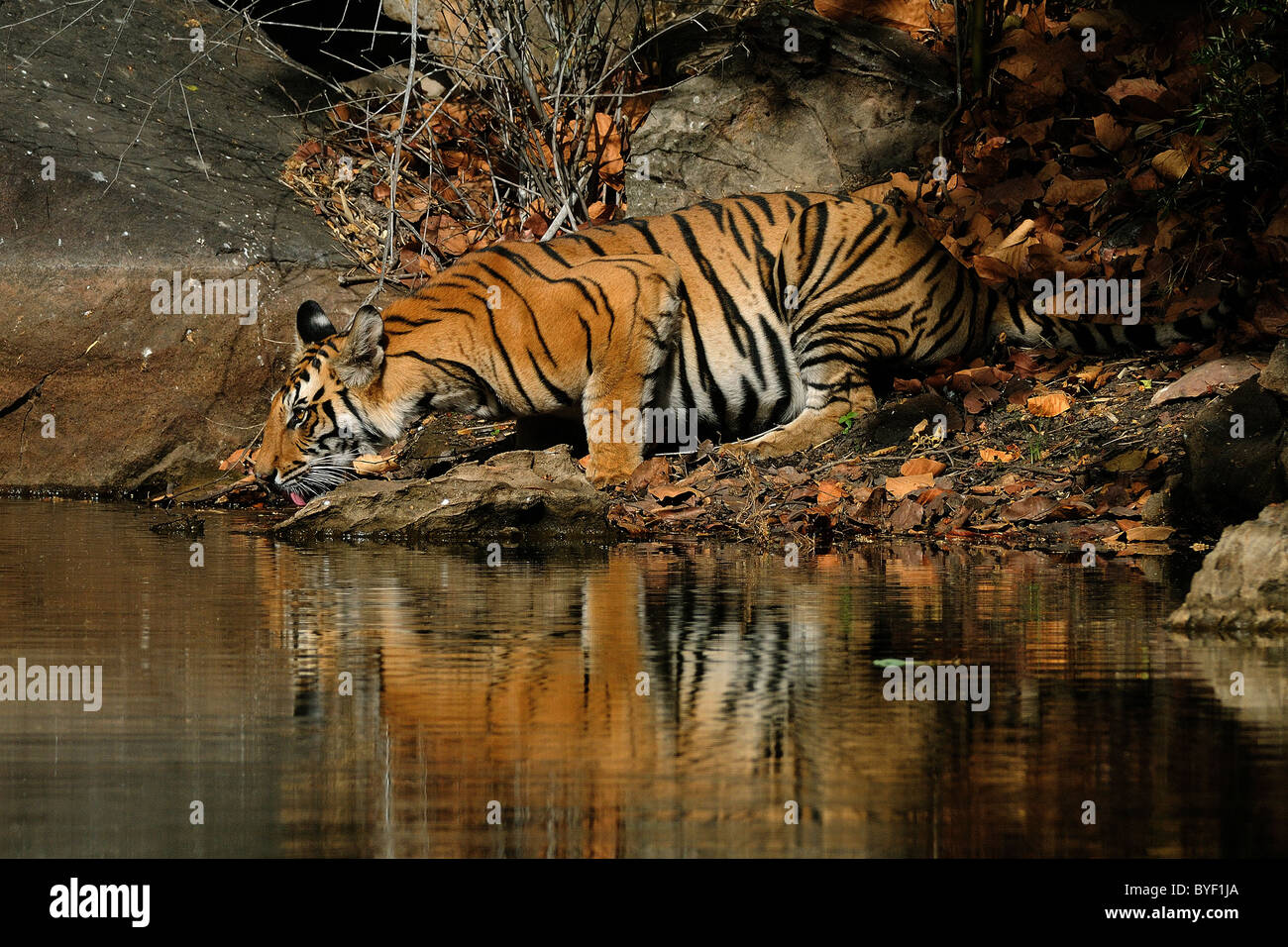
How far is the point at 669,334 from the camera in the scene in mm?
8242

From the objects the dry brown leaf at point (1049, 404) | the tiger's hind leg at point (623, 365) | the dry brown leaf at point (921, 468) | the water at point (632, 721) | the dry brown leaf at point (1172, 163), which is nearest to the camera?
the water at point (632, 721)

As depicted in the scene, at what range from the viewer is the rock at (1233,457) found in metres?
6.09

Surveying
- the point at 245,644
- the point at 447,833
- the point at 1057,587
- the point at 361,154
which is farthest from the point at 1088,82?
the point at 447,833

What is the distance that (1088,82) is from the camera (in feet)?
34.0

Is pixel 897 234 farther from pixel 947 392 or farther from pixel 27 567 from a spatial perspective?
pixel 27 567

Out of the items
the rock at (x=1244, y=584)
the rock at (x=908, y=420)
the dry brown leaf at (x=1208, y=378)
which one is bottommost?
the rock at (x=1244, y=584)

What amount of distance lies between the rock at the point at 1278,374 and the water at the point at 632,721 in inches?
46.0

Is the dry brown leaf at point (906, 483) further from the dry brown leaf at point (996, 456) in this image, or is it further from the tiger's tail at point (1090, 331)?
the tiger's tail at point (1090, 331)

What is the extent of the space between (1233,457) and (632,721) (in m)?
3.79

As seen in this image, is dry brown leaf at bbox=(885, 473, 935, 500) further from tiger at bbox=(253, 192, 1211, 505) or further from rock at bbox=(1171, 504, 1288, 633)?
rock at bbox=(1171, 504, 1288, 633)

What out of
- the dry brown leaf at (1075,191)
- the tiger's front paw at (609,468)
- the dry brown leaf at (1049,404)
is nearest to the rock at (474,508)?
the tiger's front paw at (609,468)

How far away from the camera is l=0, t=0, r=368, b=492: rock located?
9.41m

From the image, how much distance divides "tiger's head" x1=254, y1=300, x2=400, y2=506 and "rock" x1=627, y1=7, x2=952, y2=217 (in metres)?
3.08

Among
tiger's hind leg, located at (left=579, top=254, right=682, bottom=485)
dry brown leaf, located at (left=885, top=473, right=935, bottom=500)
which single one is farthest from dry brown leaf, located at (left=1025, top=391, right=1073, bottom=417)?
tiger's hind leg, located at (left=579, top=254, right=682, bottom=485)
